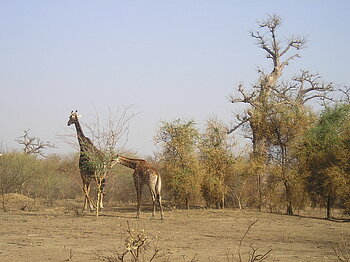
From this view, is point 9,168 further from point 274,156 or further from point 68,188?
point 274,156

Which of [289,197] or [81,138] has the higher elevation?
[81,138]

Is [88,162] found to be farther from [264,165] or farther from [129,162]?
[264,165]

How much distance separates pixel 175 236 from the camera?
13625 millimetres

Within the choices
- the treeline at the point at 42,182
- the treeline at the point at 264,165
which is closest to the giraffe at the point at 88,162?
the treeline at the point at 264,165

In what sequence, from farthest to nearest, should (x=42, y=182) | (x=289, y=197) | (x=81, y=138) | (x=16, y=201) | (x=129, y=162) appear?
(x=42, y=182) < (x=16, y=201) < (x=289, y=197) < (x=81, y=138) < (x=129, y=162)

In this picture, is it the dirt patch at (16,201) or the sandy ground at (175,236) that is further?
the dirt patch at (16,201)

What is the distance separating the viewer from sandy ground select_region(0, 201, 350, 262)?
10.8 metres

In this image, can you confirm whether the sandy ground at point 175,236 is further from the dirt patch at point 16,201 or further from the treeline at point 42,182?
the treeline at point 42,182

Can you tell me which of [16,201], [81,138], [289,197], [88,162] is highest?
[81,138]

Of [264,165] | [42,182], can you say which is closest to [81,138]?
[264,165]

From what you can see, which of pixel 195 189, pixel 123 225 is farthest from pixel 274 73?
pixel 123 225

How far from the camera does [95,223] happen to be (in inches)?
641

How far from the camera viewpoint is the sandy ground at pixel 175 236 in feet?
35.3

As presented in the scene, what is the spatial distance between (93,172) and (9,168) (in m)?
12.2
